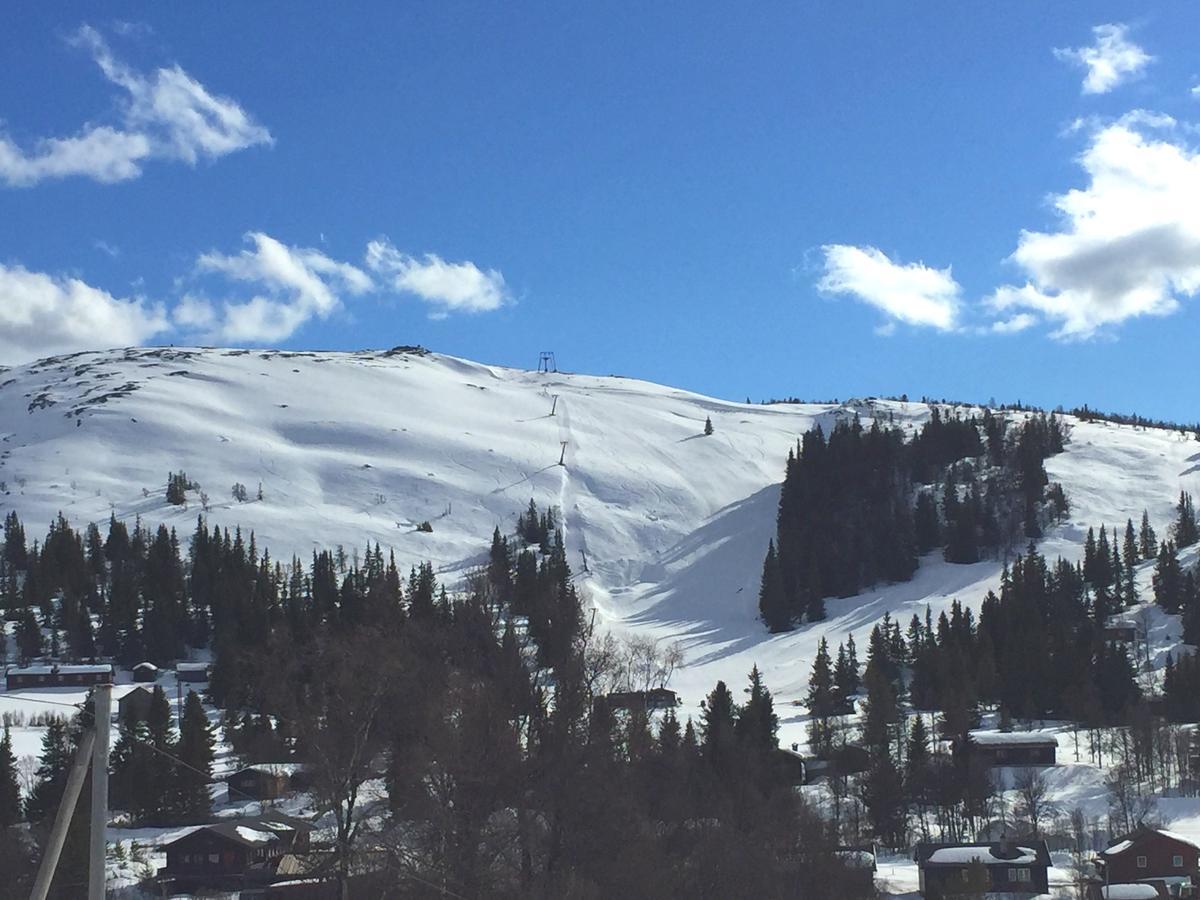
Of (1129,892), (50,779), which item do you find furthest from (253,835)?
(1129,892)

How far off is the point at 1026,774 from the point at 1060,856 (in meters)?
11.7

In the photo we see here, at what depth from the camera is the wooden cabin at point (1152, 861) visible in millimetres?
50812

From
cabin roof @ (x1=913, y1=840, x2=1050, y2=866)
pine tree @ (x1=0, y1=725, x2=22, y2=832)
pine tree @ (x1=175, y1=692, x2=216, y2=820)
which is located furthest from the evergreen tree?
pine tree @ (x1=0, y1=725, x2=22, y2=832)

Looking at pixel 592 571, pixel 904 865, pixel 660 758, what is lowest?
pixel 904 865

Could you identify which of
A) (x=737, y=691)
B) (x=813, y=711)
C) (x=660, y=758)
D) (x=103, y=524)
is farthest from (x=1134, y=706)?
(x=103, y=524)

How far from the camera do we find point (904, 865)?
59.4 meters

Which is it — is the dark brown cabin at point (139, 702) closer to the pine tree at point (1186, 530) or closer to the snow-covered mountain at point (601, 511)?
the snow-covered mountain at point (601, 511)

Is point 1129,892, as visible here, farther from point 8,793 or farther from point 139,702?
point 139,702

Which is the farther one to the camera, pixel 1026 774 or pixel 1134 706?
pixel 1134 706

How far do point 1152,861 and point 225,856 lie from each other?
1337 inches

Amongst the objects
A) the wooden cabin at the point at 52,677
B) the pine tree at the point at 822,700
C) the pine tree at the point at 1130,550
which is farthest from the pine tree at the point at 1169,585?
the wooden cabin at the point at 52,677

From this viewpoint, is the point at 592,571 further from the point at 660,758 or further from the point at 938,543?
the point at 660,758

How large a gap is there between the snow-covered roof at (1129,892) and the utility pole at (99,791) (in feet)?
137

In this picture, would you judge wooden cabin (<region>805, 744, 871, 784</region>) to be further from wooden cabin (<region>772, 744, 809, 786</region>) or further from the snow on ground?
Result: the snow on ground
